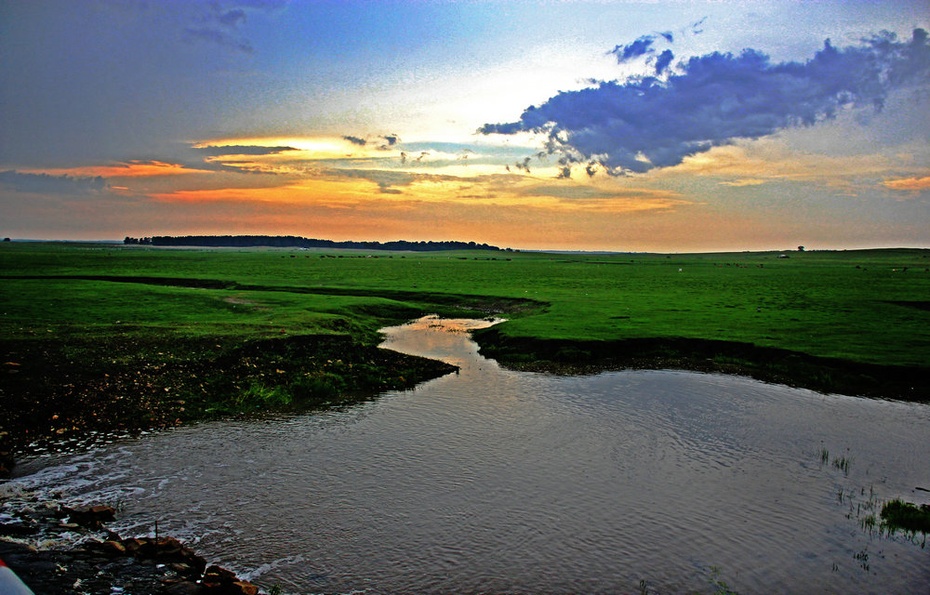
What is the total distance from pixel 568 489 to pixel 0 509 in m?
15.6

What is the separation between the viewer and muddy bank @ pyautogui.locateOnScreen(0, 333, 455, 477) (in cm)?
2200

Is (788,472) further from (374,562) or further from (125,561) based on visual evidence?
(125,561)

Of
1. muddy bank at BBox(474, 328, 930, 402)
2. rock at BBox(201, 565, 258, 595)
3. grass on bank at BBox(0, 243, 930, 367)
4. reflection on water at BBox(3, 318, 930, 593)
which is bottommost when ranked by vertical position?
reflection on water at BBox(3, 318, 930, 593)

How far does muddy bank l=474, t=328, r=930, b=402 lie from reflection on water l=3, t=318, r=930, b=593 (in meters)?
4.44

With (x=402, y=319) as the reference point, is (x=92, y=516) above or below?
below

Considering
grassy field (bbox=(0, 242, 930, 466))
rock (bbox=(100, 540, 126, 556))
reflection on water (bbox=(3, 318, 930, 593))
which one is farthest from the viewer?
grassy field (bbox=(0, 242, 930, 466))

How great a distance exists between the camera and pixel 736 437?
22906 millimetres

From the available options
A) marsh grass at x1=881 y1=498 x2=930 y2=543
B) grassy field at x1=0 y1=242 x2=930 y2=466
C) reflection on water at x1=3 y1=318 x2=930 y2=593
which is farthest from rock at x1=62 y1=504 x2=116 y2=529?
marsh grass at x1=881 y1=498 x2=930 y2=543

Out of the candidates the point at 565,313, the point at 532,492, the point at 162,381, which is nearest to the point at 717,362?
the point at 565,313

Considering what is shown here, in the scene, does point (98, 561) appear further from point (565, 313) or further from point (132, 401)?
point (565, 313)

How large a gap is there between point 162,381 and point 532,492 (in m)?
18.3

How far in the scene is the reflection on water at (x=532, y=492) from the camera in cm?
1357

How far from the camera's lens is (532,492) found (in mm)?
17609

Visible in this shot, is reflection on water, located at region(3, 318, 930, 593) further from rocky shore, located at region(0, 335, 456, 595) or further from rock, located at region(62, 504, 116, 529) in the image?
rocky shore, located at region(0, 335, 456, 595)
